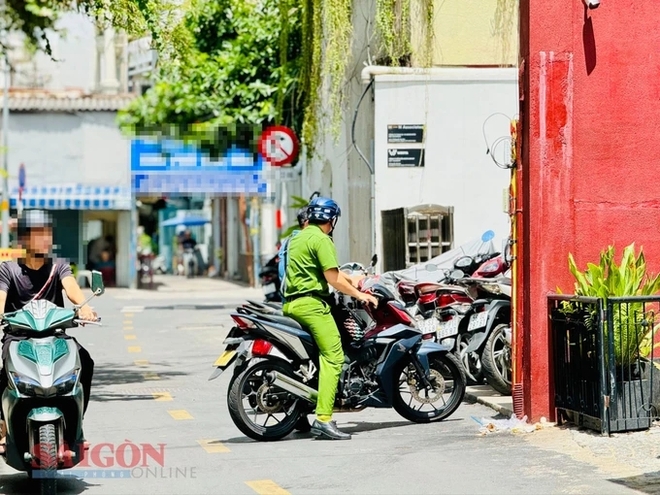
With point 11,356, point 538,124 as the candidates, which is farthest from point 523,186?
point 11,356

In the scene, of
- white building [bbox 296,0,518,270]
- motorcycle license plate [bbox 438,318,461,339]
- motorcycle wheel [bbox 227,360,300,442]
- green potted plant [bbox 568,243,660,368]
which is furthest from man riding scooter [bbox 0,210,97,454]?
white building [bbox 296,0,518,270]

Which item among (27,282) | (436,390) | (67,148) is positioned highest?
(67,148)

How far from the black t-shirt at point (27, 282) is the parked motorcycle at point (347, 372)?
194 cm

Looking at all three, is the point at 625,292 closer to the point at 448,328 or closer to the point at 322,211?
the point at 322,211

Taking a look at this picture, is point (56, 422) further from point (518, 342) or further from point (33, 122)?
point (33, 122)

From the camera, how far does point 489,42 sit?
67.1ft

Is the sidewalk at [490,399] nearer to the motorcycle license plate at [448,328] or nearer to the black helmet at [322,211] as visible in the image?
the motorcycle license plate at [448,328]

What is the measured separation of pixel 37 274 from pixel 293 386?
2439 mm

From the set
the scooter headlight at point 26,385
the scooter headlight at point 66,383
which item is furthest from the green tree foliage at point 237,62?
the scooter headlight at point 26,385

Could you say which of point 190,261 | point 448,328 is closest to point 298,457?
point 448,328

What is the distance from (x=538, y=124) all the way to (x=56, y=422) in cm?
483

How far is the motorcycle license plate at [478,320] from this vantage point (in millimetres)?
12837

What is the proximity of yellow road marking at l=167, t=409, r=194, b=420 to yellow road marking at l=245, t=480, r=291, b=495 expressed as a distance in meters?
3.45

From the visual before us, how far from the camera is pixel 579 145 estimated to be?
10828mm
